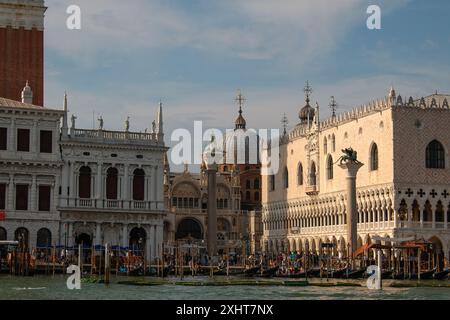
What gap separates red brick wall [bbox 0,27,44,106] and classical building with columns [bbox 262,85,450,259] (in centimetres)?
1889

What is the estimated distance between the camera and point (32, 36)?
49844 mm

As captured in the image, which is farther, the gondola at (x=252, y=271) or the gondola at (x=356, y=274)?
the gondola at (x=252, y=271)

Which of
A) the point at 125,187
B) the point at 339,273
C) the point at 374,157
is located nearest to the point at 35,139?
the point at 125,187

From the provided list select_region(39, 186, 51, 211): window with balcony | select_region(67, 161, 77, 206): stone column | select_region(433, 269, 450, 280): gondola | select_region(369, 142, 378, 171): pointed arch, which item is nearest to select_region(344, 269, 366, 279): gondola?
select_region(433, 269, 450, 280): gondola

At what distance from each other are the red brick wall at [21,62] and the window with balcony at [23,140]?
20.2 feet

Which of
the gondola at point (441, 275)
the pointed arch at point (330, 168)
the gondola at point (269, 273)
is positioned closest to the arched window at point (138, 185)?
the gondola at point (269, 273)

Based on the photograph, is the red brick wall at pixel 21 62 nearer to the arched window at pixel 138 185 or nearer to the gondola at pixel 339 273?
the arched window at pixel 138 185

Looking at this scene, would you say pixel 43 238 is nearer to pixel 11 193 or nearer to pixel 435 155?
pixel 11 193

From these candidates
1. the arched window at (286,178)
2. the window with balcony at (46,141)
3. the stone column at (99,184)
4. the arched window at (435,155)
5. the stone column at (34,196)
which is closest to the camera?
the stone column at (34,196)

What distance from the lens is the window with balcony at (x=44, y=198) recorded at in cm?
4331

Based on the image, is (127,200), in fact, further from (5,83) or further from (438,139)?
(438,139)

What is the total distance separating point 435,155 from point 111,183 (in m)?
18.5

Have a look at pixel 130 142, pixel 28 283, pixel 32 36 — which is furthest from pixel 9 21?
pixel 28 283

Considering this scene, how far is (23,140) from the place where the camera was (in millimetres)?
43062
